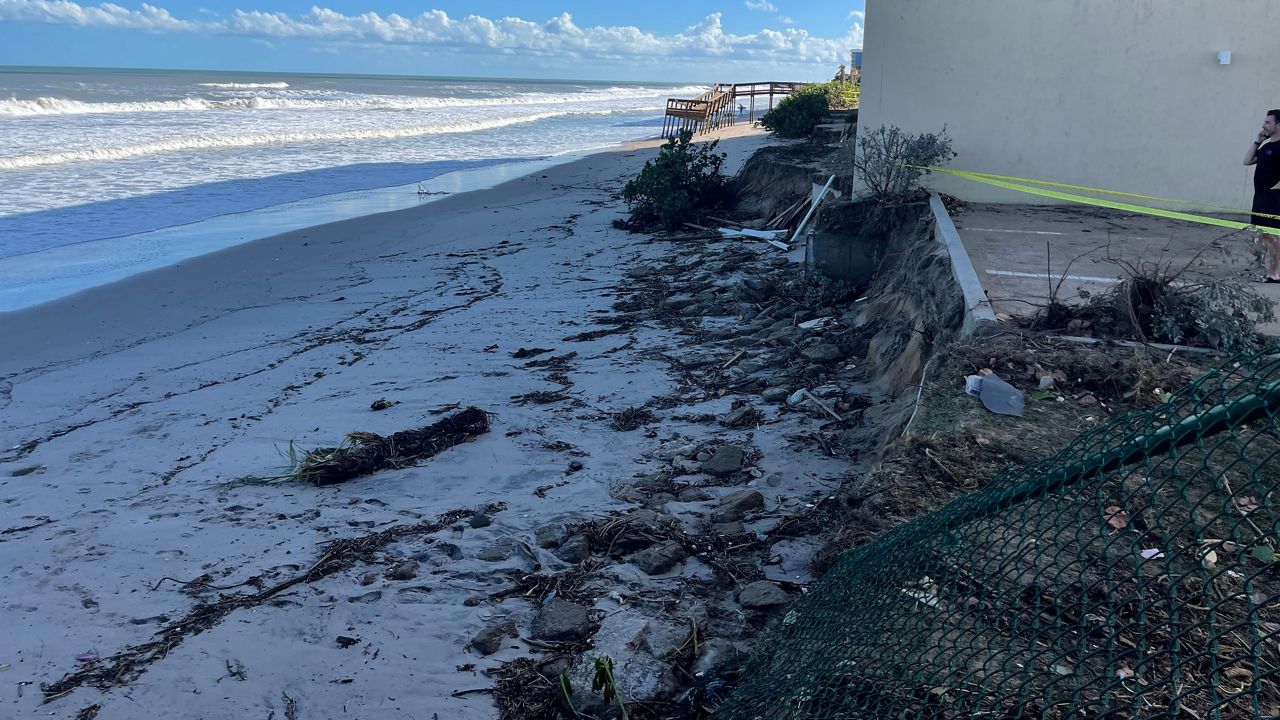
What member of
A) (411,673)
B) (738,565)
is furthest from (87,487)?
(738,565)

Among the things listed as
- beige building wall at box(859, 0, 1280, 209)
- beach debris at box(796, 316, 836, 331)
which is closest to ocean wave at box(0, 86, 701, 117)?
beige building wall at box(859, 0, 1280, 209)

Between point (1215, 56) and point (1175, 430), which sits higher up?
point (1215, 56)

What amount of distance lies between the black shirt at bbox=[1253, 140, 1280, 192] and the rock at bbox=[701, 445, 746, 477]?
5.23 metres

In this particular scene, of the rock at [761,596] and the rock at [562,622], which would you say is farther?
the rock at [761,596]

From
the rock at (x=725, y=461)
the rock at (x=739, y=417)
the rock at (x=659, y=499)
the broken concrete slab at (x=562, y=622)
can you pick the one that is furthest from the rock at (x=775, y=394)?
the broken concrete slab at (x=562, y=622)

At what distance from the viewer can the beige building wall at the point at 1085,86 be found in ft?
31.1

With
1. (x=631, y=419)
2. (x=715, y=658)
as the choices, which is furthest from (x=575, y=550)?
(x=631, y=419)

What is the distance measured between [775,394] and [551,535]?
8.23 feet

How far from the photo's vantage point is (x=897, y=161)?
9836 millimetres

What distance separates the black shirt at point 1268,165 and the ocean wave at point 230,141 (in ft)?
78.4

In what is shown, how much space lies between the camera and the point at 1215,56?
9.49 m

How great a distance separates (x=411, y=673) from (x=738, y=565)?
1624mm

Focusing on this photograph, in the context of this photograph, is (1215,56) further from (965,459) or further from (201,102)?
(201,102)

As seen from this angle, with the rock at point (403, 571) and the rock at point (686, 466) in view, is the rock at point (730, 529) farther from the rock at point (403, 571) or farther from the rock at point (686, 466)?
the rock at point (403, 571)
